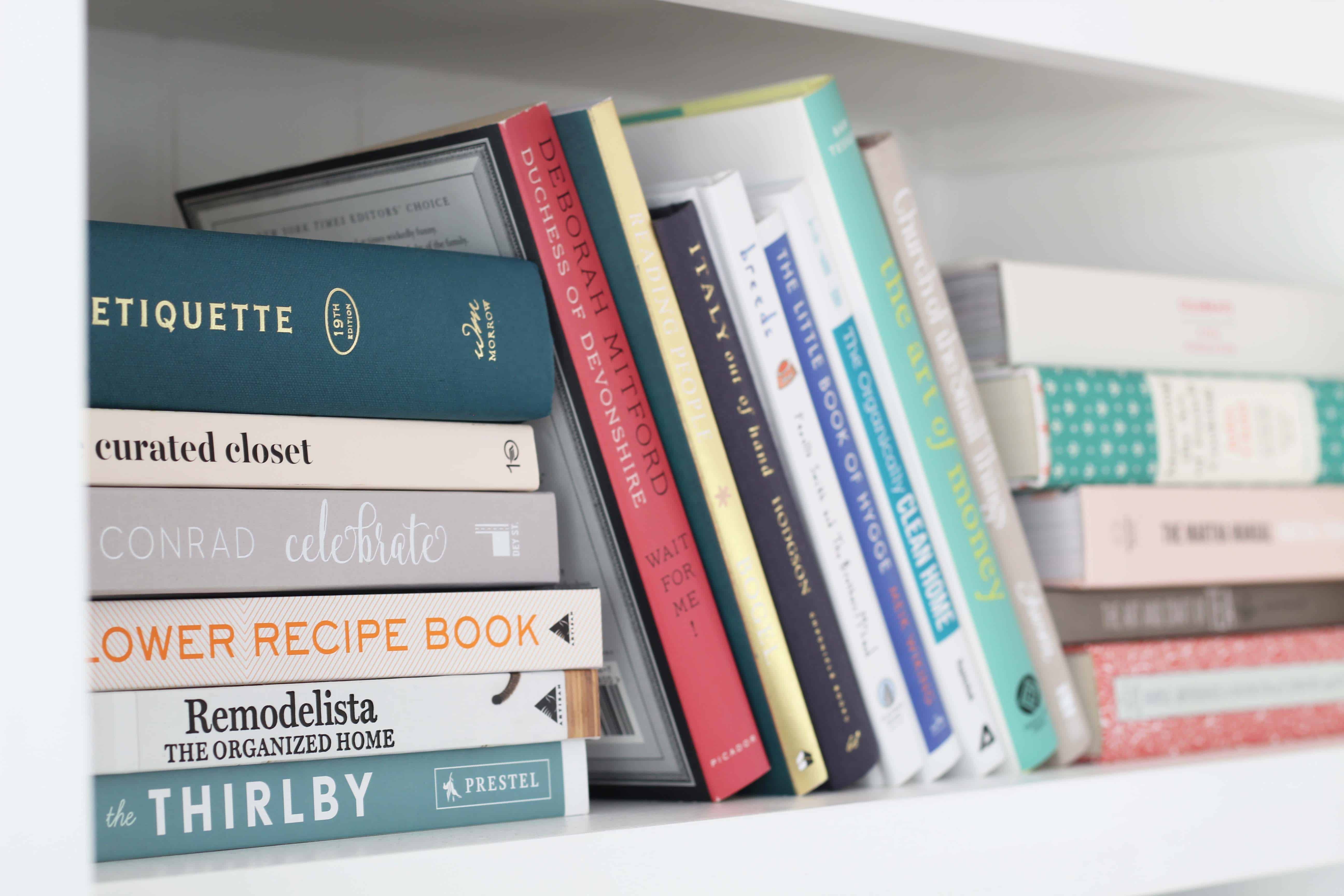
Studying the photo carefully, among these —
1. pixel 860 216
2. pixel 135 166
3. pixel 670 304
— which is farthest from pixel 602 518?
pixel 135 166

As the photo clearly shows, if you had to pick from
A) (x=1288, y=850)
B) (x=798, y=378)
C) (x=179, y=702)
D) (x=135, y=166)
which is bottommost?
(x=1288, y=850)

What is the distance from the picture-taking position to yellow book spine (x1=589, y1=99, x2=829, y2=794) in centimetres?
61

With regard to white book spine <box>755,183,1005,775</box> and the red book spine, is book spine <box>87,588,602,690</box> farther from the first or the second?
white book spine <box>755,183,1005,775</box>

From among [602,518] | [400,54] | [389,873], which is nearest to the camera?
[389,873]

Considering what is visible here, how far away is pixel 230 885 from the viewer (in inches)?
16.7

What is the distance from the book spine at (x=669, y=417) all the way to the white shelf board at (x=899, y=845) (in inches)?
1.3

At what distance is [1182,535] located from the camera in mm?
812

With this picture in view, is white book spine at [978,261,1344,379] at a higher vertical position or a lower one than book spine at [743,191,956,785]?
higher

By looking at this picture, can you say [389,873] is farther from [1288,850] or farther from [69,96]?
[1288,850]

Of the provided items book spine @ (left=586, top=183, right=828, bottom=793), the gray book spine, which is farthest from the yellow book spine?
the gray book spine

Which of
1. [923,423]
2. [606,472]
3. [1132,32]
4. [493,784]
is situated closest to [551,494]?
[606,472]

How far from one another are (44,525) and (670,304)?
35 centimetres

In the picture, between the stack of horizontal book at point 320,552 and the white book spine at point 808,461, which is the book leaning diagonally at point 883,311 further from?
the stack of horizontal book at point 320,552

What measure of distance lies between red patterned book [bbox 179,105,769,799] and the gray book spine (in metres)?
0.28
